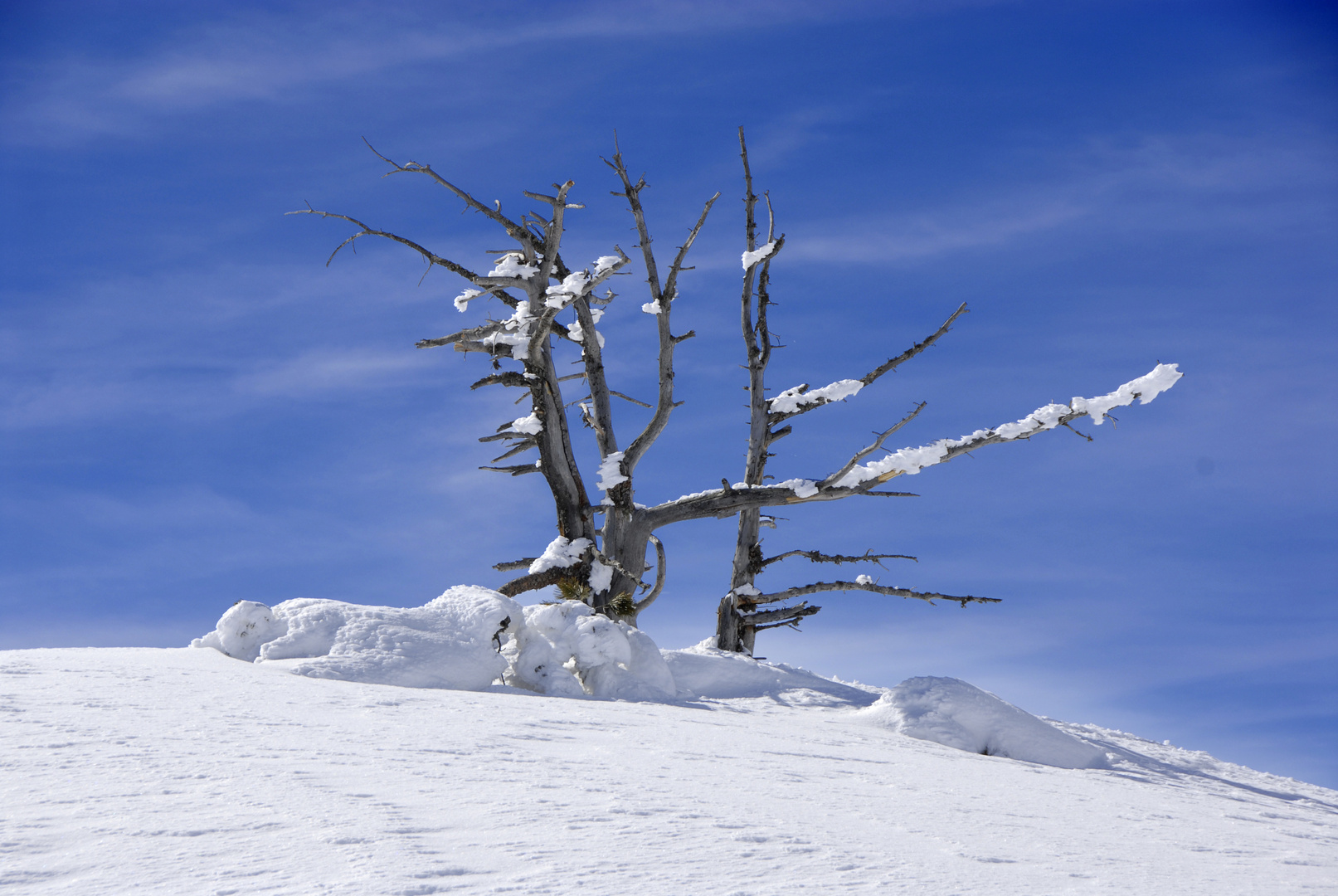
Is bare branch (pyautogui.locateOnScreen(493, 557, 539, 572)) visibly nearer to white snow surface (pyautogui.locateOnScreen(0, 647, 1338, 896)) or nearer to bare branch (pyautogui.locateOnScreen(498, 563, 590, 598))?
bare branch (pyautogui.locateOnScreen(498, 563, 590, 598))

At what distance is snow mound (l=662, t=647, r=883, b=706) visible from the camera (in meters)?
6.86

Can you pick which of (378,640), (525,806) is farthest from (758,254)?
(525,806)

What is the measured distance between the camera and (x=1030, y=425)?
8250mm

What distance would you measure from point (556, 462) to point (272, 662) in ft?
13.1

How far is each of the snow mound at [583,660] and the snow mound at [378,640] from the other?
0.17m

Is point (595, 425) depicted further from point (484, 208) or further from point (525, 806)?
point (525, 806)

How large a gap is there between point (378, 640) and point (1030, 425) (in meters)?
5.36

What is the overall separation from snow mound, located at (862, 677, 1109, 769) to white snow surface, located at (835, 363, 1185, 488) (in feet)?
8.02

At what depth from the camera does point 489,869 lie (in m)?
2.37

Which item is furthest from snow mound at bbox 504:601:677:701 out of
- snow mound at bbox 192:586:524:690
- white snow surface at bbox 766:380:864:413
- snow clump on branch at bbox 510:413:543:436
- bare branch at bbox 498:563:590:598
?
white snow surface at bbox 766:380:864:413

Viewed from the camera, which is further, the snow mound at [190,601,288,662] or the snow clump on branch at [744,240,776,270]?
the snow clump on branch at [744,240,776,270]

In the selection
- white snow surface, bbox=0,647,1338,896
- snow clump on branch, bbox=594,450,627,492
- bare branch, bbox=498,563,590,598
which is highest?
snow clump on branch, bbox=594,450,627,492

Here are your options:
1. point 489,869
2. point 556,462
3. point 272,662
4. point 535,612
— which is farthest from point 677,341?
point 489,869

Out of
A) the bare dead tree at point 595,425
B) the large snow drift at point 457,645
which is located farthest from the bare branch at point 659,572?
the large snow drift at point 457,645
